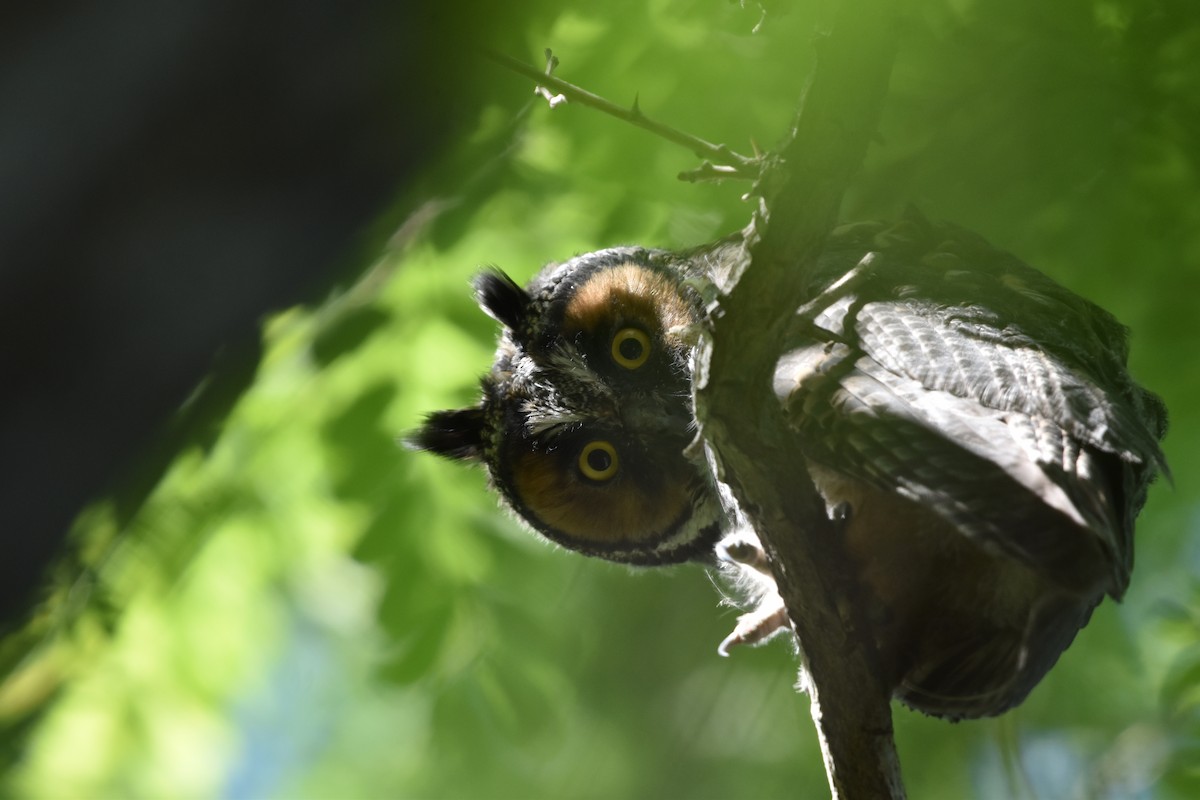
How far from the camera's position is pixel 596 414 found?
256 centimetres

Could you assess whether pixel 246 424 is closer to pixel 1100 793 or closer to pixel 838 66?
pixel 838 66

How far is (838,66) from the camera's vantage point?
58.0 inches

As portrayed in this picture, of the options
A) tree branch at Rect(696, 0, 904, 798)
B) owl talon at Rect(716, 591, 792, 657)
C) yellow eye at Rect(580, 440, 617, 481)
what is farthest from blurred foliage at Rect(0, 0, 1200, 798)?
owl talon at Rect(716, 591, 792, 657)

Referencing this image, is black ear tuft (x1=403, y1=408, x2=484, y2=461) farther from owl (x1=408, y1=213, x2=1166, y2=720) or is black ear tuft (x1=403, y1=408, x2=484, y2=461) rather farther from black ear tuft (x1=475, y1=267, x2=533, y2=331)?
black ear tuft (x1=475, y1=267, x2=533, y2=331)

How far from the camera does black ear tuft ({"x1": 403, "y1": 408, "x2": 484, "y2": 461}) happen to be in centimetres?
272

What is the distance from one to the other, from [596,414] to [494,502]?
53cm

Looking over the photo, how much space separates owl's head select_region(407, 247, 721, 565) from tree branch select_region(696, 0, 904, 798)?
79 cm

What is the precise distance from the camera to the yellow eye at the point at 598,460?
261 centimetres

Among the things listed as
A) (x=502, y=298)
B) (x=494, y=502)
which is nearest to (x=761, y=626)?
(x=494, y=502)

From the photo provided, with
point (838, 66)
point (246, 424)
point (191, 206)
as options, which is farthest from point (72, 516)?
point (246, 424)

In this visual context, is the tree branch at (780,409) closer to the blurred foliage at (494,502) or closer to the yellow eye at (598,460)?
the blurred foliage at (494,502)

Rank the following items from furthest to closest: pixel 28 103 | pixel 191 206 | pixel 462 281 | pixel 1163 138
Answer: pixel 462 281 → pixel 1163 138 → pixel 191 206 → pixel 28 103

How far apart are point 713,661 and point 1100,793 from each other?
127 cm

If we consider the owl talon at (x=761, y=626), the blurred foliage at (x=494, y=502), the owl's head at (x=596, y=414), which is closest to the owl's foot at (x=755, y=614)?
the owl talon at (x=761, y=626)
